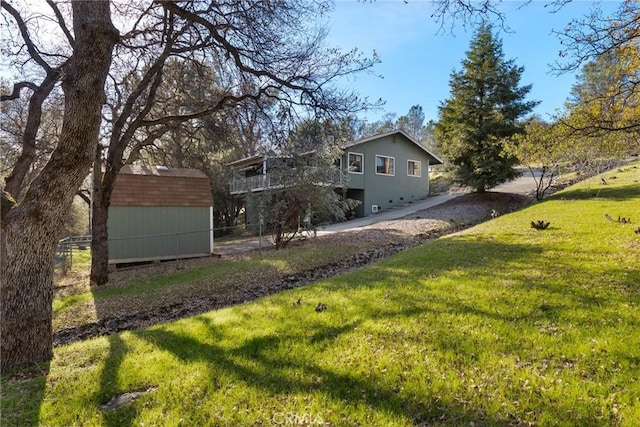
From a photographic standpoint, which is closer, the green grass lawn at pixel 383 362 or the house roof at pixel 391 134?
the green grass lawn at pixel 383 362

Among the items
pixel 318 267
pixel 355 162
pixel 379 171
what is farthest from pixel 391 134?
pixel 318 267

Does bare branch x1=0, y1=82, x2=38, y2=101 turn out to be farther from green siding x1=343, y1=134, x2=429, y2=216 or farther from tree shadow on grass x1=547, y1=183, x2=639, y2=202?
tree shadow on grass x1=547, y1=183, x2=639, y2=202

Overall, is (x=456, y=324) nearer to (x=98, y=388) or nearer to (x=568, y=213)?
(x=98, y=388)

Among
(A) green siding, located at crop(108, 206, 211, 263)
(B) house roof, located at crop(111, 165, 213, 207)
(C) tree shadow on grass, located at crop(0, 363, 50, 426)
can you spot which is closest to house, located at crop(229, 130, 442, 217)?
(B) house roof, located at crop(111, 165, 213, 207)

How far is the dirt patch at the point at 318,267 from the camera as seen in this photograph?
6691 millimetres

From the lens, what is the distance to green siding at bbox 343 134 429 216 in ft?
77.3

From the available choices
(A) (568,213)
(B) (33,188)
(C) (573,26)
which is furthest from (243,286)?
(A) (568,213)

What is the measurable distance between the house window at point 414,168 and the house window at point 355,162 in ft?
16.0

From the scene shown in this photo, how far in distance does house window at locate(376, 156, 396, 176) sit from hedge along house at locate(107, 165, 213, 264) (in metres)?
13.4

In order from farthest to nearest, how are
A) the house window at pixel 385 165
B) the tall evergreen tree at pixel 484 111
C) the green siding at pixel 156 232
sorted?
1. the house window at pixel 385 165
2. the tall evergreen tree at pixel 484 111
3. the green siding at pixel 156 232

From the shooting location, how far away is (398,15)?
699 cm

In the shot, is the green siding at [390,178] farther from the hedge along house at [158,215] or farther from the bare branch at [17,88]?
the bare branch at [17,88]

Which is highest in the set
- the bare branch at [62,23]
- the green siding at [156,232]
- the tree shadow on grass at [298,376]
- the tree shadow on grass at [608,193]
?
the bare branch at [62,23]

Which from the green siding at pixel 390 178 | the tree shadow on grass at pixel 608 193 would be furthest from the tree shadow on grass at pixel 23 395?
the green siding at pixel 390 178
